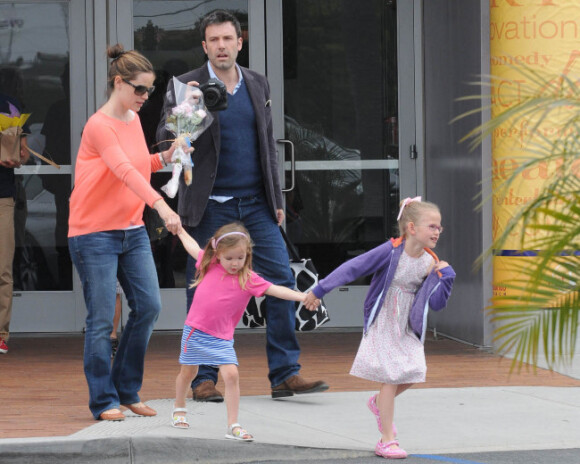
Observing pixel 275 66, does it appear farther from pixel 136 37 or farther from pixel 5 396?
pixel 5 396

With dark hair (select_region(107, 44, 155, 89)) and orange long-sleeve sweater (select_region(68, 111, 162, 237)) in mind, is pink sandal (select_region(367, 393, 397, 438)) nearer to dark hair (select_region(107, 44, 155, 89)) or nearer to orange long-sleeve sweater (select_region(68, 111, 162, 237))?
orange long-sleeve sweater (select_region(68, 111, 162, 237))

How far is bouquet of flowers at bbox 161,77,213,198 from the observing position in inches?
228

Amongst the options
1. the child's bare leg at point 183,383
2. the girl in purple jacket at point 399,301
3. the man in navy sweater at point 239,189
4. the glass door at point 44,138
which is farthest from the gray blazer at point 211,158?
the glass door at point 44,138

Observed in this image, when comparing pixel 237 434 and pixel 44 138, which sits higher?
pixel 44 138

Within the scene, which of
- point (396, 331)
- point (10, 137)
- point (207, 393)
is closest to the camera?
point (396, 331)

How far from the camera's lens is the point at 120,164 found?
552cm

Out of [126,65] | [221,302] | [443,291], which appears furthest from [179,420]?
[126,65]

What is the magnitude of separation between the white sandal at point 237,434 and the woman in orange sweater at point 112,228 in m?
0.68

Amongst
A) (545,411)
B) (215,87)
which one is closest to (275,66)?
(215,87)

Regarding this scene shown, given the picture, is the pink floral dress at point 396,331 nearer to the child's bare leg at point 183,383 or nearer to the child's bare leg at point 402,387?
the child's bare leg at point 402,387

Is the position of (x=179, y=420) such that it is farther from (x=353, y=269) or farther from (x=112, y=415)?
(x=353, y=269)

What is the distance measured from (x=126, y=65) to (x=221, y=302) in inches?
50.9

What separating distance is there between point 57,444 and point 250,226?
1842 millimetres

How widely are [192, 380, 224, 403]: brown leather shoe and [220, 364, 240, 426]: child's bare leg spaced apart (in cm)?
92
